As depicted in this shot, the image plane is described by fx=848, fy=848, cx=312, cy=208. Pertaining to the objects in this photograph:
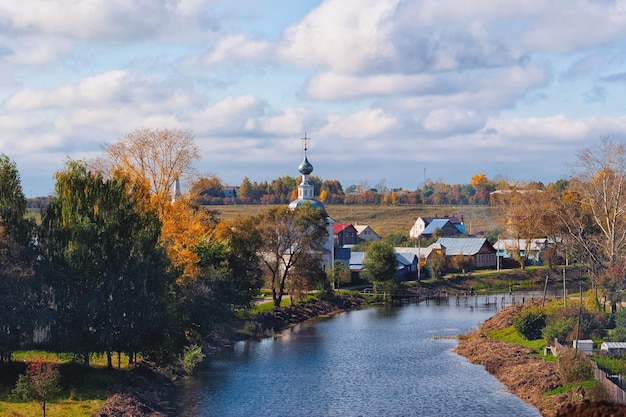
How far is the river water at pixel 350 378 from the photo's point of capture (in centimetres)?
3419

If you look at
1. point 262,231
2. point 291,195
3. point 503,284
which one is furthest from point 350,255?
point 291,195

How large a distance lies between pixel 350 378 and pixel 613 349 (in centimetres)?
1250

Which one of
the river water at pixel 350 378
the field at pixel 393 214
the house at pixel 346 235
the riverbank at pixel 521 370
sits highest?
the field at pixel 393 214

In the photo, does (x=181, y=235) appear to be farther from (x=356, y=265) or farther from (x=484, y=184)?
(x=484, y=184)

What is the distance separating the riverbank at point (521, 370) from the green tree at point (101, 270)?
52.0 feet

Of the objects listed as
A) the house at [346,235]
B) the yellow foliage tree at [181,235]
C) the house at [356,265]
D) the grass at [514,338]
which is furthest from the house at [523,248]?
the yellow foliage tree at [181,235]

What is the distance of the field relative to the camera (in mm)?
147550

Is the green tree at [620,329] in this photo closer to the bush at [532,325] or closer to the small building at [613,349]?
the small building at [613,349]

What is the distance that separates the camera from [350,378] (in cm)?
4062

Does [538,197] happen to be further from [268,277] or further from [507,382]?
[507,382]

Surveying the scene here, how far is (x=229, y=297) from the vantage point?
5156cm

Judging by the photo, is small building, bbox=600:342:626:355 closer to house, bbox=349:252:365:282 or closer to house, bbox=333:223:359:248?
house, bbox=349:252:365:282

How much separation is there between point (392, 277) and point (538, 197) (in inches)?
1016

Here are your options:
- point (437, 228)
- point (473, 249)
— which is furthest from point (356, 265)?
point (437, 228)
